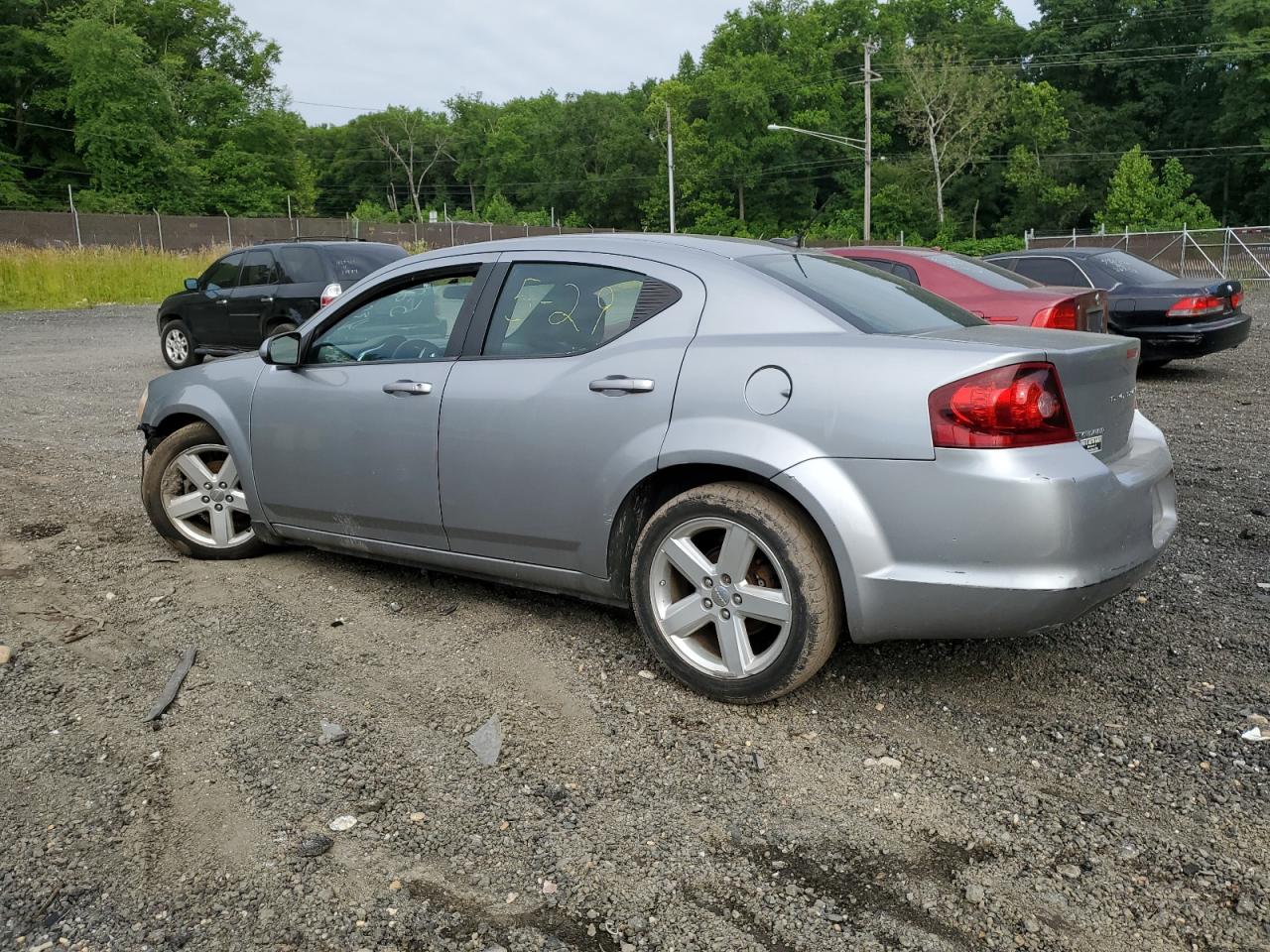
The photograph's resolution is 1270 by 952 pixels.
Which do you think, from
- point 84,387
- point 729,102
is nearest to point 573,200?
point 729,102

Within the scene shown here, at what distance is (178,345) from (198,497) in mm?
10604

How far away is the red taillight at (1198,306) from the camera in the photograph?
10.9 m

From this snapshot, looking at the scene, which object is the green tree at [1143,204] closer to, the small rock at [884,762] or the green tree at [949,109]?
the green tree at [949,109]

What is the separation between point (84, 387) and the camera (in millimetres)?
12156

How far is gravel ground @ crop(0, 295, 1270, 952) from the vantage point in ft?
7.97

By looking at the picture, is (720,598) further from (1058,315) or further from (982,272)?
(982,272)

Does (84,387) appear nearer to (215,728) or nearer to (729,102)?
(215,728)

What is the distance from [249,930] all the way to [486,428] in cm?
202

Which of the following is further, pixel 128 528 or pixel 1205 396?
pixel 1205 396

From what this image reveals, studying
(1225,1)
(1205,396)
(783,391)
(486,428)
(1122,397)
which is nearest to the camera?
(783,391)

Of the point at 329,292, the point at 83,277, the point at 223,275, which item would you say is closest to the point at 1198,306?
the point at 329,292

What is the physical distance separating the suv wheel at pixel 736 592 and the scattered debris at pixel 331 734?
1058 mm

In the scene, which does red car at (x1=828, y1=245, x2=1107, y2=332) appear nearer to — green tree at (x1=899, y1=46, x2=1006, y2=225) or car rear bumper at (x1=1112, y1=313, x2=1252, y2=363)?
car rear bumper at (x1=1112, y1=313, x2=1252, y2=363)

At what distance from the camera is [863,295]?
3.88 metres
